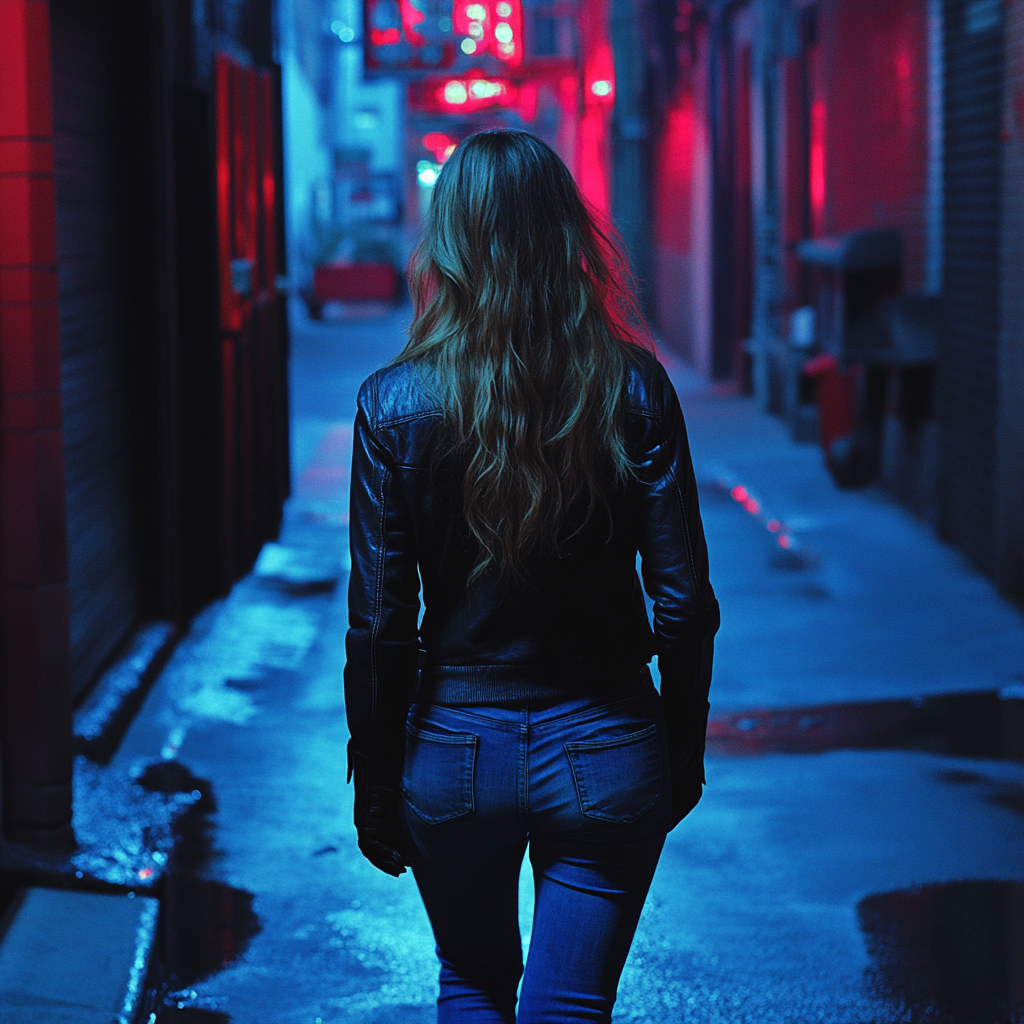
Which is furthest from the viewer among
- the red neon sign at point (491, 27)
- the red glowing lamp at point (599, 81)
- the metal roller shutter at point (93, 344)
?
the red glowing lamp at point (599, 81)

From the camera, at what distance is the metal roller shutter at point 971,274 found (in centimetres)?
810

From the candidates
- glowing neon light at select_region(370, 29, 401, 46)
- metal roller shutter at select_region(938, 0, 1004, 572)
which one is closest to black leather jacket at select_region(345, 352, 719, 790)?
metal roller shutter at select_region(938, 0, 1004, 572)

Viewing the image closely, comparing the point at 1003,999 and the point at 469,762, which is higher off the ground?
the point at 469,762

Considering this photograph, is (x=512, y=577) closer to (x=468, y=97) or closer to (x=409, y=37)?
(x=409, y=37)

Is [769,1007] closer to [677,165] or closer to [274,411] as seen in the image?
[274,411]

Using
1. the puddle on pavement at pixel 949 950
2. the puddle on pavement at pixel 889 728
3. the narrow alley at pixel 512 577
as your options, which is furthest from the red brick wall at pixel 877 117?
the puddle on pavement at pixel 949 950

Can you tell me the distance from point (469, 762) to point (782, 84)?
43.0ft

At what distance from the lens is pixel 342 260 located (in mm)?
33875

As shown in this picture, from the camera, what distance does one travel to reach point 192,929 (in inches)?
156

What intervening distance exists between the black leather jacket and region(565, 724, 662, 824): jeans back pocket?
0.29ft

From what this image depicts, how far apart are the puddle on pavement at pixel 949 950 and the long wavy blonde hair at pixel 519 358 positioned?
6.20 ft

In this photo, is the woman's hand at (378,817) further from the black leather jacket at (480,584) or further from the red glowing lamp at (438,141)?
the red glowing lamp at (438,141)

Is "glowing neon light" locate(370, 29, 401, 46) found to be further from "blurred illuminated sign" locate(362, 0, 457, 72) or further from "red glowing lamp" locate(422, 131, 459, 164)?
"red glowing lamp" locate(422, 131, 459, 164)

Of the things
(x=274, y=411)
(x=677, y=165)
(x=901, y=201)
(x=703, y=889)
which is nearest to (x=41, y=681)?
(x=703, y=889)
